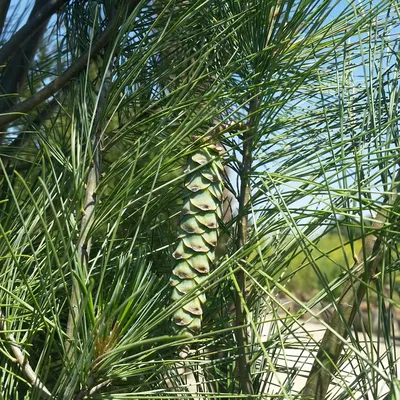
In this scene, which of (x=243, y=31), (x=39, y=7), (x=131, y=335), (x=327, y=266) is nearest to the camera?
(x=131, y=335)

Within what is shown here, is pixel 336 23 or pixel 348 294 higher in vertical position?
pixel 336 23

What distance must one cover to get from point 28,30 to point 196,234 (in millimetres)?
352

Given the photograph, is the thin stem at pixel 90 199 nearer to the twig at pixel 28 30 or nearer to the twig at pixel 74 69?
the twig at pixel 74 69

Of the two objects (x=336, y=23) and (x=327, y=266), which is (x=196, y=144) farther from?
(x=327, y=266)

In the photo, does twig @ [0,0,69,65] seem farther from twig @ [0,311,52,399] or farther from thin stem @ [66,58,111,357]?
twig @ [0,311,52,399]

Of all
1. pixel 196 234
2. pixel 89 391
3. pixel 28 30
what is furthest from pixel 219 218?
pixel 28 30

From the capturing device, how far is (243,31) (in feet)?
1.49

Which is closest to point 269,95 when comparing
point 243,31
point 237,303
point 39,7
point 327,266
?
point 243,31

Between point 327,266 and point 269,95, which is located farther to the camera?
point 327,266

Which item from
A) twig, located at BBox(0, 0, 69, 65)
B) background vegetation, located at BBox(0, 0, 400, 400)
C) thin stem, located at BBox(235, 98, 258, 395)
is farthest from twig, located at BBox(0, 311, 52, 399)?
twig, located at BBox(0, 0, 69, 65)

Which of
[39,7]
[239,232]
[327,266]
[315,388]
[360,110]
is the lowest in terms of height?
[327,266]

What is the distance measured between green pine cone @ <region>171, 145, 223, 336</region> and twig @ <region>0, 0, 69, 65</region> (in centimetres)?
29

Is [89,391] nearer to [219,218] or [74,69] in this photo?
[219,218]

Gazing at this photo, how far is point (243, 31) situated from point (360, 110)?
127 millimetres
